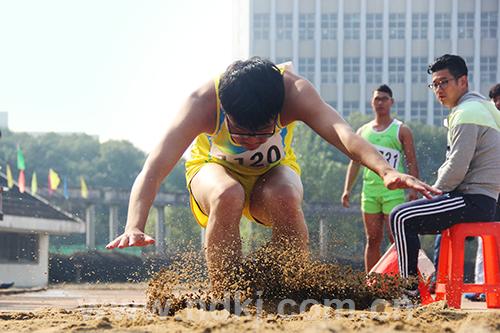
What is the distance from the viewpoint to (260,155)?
20.9 ft

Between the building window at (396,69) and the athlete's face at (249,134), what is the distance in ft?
297

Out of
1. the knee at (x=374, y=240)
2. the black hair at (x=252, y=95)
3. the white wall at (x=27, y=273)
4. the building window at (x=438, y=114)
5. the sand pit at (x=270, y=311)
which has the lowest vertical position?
the white wall at (x=27, y=273)

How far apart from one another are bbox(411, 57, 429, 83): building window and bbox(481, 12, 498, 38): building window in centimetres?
608

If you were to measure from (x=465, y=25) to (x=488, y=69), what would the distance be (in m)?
5.31

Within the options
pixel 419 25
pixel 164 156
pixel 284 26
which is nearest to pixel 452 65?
pixel 164 156

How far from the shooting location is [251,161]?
21.0ft

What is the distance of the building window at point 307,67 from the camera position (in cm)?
9600

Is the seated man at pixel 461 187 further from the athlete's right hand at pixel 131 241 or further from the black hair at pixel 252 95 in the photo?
the athlete's right hand at pixel 131 241

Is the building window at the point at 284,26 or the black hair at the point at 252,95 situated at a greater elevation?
the building window at the point at 284,26

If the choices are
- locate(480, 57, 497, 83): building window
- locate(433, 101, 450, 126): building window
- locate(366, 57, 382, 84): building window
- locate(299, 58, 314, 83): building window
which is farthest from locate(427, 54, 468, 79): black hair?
locate(366, 57, 382, 84): building window

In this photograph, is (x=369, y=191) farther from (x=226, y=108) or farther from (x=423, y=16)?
(x=423, y=16)

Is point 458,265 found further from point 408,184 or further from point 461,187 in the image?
point 408,184

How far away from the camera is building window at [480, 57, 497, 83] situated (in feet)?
307

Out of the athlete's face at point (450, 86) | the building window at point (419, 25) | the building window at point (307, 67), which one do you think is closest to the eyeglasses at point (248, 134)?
the athlete's face at point (450, 86)
